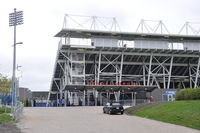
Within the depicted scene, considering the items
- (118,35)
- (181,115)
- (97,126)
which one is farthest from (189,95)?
(118,35)

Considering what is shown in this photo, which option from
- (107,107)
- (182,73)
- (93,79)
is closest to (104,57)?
(93,79)

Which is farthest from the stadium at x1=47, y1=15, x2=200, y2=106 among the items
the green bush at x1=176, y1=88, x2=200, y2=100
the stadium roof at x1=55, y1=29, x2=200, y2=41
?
the green bush at x1=176, y1=88, x2=200, y2=100

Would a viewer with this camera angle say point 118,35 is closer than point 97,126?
No

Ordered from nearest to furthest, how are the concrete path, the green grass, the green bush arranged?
1. the concrete path
2. the green grass
3. the green bush

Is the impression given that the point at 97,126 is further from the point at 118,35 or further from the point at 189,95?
the point at 118,35

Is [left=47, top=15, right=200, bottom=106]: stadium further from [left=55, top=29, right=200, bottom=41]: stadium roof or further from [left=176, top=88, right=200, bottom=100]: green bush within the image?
[left=176, top=88, right=200, bottom=100]: green bush

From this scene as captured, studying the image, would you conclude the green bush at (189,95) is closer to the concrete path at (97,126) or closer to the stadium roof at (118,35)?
the concrete path at (97,126)

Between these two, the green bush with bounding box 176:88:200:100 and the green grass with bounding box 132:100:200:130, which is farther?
the green bush with bounding box 176:88:200:100

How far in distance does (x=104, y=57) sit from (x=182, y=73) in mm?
21697

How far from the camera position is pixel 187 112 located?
20.1 metres

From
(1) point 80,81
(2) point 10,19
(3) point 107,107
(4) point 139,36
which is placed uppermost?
(4) point 139,36

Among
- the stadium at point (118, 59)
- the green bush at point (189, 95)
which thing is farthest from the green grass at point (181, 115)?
the stadium at point (118, 59)

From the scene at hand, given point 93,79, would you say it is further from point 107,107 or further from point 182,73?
point 107,107

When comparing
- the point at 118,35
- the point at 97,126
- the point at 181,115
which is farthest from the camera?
the point at 118,35
